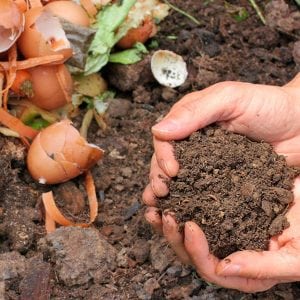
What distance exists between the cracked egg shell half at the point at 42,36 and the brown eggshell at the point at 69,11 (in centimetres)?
6

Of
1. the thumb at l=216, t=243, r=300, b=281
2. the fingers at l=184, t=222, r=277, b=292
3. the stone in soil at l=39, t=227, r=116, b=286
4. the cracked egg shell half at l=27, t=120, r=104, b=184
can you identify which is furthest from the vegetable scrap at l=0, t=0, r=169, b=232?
the thumb at l=216, t=243, r=300, b=281

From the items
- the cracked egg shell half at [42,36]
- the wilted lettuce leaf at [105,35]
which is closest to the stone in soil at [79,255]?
the cracked egg shell half at [42,36]

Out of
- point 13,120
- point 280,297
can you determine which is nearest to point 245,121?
point 280,297

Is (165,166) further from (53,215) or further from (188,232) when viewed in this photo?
(53,215)

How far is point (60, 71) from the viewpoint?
2367 mm

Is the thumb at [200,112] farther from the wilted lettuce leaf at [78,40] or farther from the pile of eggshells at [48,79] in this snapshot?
the wilted lettuce leaf at [78,40]

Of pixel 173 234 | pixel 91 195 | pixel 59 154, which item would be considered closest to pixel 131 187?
pixel 91 195

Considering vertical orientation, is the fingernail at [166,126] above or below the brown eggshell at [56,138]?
above

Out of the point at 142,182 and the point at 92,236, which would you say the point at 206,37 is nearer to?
the point at 142,182

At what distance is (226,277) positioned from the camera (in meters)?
1.90

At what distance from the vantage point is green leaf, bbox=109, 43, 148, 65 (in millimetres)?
2629

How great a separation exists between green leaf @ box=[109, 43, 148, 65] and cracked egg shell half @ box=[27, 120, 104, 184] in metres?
0.44

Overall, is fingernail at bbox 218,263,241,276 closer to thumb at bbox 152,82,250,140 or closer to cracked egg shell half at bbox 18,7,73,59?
thumb at bbox 152,82,250,140

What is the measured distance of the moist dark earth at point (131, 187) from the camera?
2.05m
